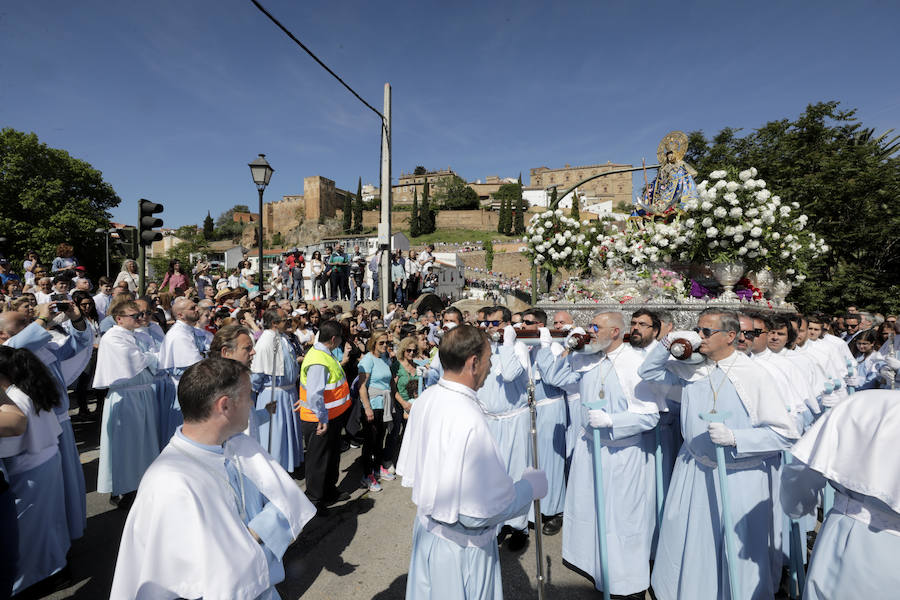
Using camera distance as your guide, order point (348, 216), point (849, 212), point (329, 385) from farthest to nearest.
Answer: point (348, 216), point (849, 212), point (329, 385)

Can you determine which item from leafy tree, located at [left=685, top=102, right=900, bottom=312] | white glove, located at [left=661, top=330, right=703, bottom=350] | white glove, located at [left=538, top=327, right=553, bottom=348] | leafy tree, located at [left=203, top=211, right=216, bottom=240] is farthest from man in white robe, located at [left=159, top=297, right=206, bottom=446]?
leafy tree, located at [left=203, top=211, right=216, bottom=240]

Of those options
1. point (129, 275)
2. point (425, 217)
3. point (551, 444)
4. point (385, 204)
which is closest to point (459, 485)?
point (551, 444)

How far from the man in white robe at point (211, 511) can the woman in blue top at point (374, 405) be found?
3.89m

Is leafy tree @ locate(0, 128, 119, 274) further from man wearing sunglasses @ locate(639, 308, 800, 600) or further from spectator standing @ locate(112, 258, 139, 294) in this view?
man wearing sunglasses @ locate(639, 308, 800, 600)

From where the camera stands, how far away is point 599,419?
3.96m

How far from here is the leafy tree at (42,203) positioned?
32.5 m

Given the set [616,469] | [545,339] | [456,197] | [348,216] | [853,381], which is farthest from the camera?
[456,197]

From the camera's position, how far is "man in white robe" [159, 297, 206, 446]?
17.8 feet

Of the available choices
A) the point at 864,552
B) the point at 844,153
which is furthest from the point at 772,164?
the point at 864,552

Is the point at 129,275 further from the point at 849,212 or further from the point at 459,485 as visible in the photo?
the point at 849,212

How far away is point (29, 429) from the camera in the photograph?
3418 mm

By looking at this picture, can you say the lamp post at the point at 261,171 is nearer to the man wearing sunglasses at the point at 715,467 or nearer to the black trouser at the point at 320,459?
the black trouser at the point at 320,459

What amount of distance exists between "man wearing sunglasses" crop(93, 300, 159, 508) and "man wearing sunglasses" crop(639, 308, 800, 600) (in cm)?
546

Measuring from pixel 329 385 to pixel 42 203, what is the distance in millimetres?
40353
